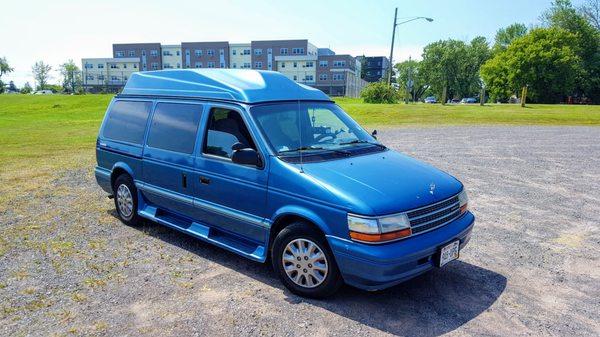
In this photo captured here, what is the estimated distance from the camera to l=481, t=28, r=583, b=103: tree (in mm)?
59031

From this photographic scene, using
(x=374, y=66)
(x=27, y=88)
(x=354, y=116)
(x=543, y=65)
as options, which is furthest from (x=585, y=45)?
(x=27, y=88)

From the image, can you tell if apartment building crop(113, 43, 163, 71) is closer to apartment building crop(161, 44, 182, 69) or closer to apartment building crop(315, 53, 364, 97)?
apartment building crop(161, 44, 182, 69)

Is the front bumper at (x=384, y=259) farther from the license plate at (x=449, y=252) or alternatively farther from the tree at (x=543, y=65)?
the tree at (x=543, y=65)

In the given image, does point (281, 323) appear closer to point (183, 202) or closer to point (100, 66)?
point (183, 202)

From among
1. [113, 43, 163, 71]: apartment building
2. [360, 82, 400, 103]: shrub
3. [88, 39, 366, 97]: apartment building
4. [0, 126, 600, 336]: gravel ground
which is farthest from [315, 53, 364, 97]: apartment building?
[0, 126, 600, 336]: gravel ground

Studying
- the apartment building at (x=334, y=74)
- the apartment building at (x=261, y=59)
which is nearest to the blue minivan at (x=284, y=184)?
the apartment building at (x=261, y=59)

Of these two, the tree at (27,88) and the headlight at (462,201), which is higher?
the tree at (27,88)

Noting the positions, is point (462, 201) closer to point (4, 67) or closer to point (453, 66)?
point (453, 66)

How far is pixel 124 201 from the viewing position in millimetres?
6320

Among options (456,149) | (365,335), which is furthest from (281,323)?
(456,149)

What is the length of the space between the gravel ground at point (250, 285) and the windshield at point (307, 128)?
1.47m

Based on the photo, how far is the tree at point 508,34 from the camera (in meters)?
88.1

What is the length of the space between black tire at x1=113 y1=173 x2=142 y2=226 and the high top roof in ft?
4.20

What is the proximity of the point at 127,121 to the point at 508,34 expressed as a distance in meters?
99.4
